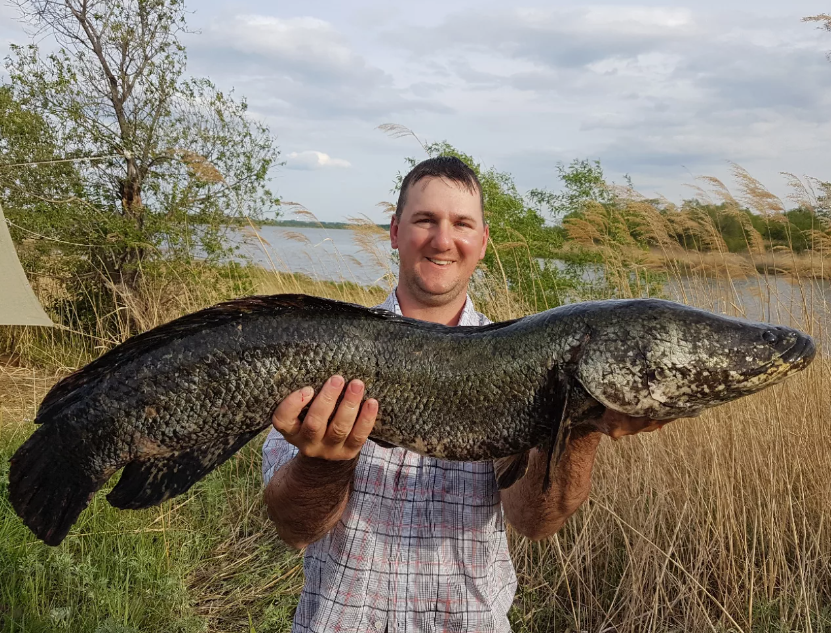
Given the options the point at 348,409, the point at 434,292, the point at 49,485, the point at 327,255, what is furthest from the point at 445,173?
the point at 327,255

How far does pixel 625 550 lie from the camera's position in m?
4.05

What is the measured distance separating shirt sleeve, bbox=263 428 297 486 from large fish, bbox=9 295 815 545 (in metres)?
0.75

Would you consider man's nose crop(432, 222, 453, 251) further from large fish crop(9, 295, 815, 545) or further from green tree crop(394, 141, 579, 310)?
green tree crop(394, 141, 579, 310)

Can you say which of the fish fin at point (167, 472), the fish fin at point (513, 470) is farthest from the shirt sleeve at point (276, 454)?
the fish fin at point (513, 470)

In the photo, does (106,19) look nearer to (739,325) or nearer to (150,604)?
(150,604)

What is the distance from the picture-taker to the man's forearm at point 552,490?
94.9 inches

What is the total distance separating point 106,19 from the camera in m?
8.41

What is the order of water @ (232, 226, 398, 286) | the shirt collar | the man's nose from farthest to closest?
1. water @ (232, 226, 398, 286)
2. the shirt collar
3. the man's nose

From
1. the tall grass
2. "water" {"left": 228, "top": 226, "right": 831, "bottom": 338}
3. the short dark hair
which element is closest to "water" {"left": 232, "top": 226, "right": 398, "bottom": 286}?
"water" {"left": 228, "top": 226, "right": 831, "bottom": 338}

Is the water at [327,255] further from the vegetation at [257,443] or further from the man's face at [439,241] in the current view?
the man's face at [439,241]

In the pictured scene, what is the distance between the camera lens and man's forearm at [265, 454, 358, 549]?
2.31 m

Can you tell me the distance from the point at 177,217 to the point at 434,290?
6.81 meters

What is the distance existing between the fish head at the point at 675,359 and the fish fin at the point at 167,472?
1.24 metres

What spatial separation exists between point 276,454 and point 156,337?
41.1 inches
